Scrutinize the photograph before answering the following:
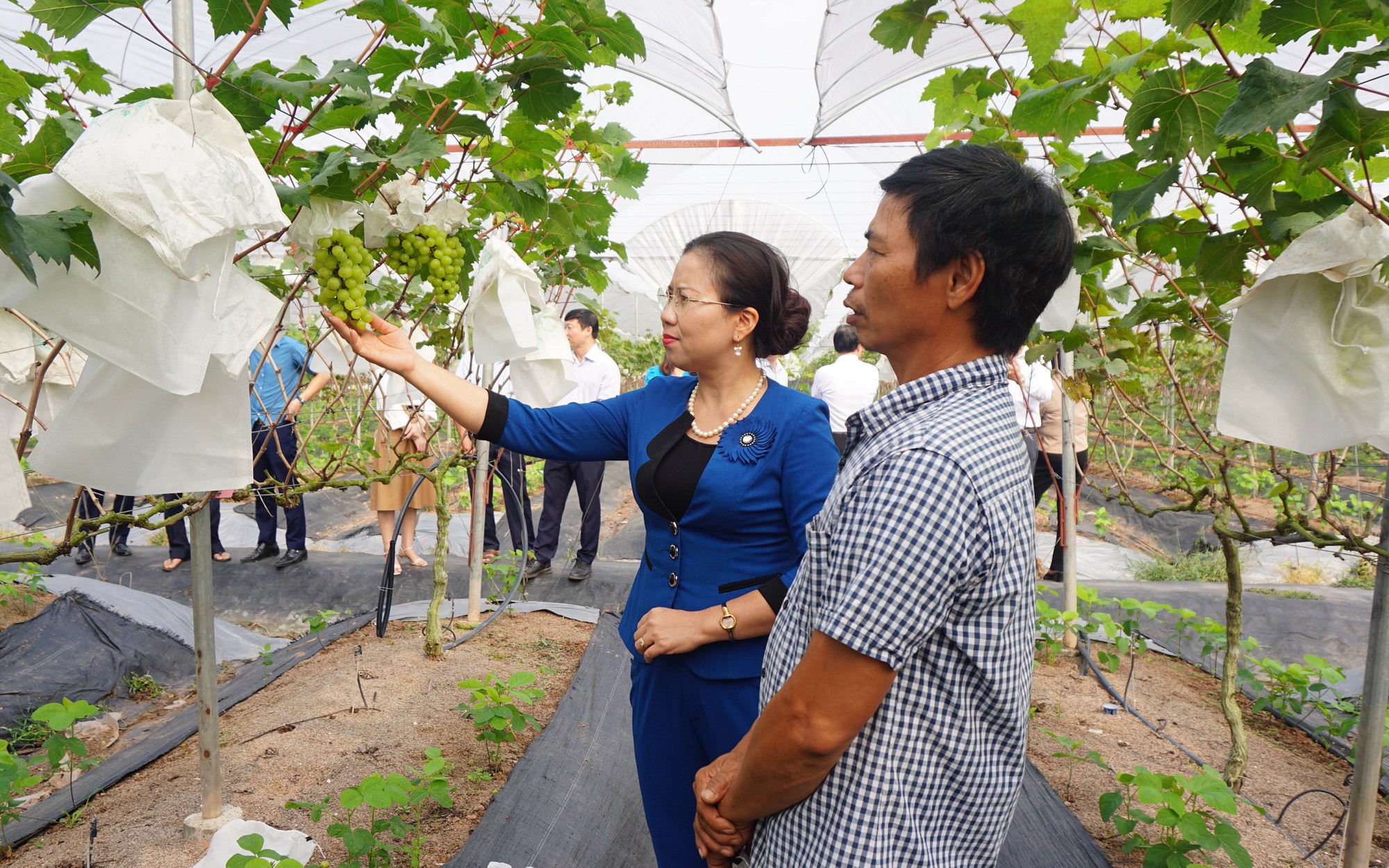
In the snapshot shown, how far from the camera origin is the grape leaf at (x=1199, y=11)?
1.26 m

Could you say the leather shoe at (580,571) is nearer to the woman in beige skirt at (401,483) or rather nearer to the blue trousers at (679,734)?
the woman in beige skirt at (401,483)

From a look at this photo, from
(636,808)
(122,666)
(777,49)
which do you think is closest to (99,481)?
(636,808)

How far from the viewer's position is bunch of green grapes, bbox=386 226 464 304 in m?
1.62

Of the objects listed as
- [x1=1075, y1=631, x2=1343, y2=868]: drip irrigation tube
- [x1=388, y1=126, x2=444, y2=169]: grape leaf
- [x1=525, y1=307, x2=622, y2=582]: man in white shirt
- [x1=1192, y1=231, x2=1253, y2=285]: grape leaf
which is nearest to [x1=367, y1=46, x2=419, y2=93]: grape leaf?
[x1=388, y1=126, x2=444, y2=169]: grape leaf

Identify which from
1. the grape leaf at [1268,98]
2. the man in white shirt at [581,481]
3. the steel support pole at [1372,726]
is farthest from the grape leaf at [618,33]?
the man in white shirt at [581,481]

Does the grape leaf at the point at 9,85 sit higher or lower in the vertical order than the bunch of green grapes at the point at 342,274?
higher

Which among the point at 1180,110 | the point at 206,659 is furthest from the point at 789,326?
the point at 206,659

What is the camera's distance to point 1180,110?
59.6 inches

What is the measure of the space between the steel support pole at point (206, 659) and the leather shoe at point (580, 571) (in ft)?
11.3

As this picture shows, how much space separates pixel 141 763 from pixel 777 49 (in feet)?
26.9

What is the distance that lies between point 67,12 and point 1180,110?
1.85 meters

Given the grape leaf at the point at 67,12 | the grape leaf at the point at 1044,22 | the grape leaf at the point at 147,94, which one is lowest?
the grape leaf at the point at 147,94

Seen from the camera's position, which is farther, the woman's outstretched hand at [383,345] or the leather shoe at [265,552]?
the leather shoe at [265,552]

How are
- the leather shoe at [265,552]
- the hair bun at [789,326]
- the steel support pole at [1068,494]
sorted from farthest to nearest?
the leather shoe at [265,552]
the steel support pole at [1068,494]
the hair bun at [789,326]
